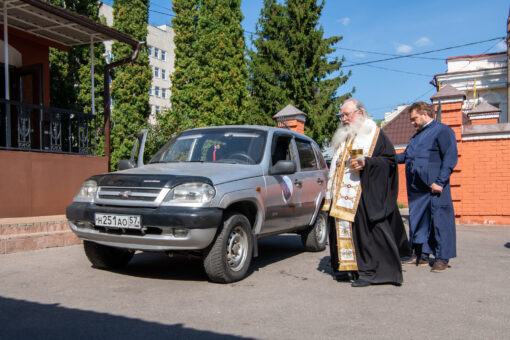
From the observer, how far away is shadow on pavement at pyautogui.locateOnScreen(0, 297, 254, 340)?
3.16 metres

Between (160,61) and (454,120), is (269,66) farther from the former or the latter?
(160,61)

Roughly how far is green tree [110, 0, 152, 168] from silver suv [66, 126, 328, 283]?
58.8 ft

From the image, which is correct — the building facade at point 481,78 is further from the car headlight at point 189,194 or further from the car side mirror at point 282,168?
the car headlight at point 189,194

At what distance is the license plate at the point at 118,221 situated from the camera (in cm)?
457

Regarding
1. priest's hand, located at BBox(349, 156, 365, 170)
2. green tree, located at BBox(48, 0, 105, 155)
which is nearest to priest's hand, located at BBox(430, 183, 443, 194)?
priest's hand, located at BBox(349, 156, 365, 170)

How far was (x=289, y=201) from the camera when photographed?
19.9 feet

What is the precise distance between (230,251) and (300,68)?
21.2 meters

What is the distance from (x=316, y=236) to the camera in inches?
284

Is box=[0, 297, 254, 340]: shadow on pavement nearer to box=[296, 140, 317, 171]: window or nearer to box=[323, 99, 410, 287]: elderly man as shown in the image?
box=[323, 99, 410, 287]: elderly man

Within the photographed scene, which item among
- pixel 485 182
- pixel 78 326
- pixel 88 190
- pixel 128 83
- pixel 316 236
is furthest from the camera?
pixel 128 83

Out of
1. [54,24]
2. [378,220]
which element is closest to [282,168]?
[378,220]

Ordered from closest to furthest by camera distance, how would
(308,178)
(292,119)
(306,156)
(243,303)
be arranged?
(243,303) < (308,178) < (306,156) < (292,119)

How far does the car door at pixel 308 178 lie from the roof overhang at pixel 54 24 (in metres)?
5.91

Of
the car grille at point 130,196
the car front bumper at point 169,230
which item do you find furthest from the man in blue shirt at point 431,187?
the car grille at point 130,196
